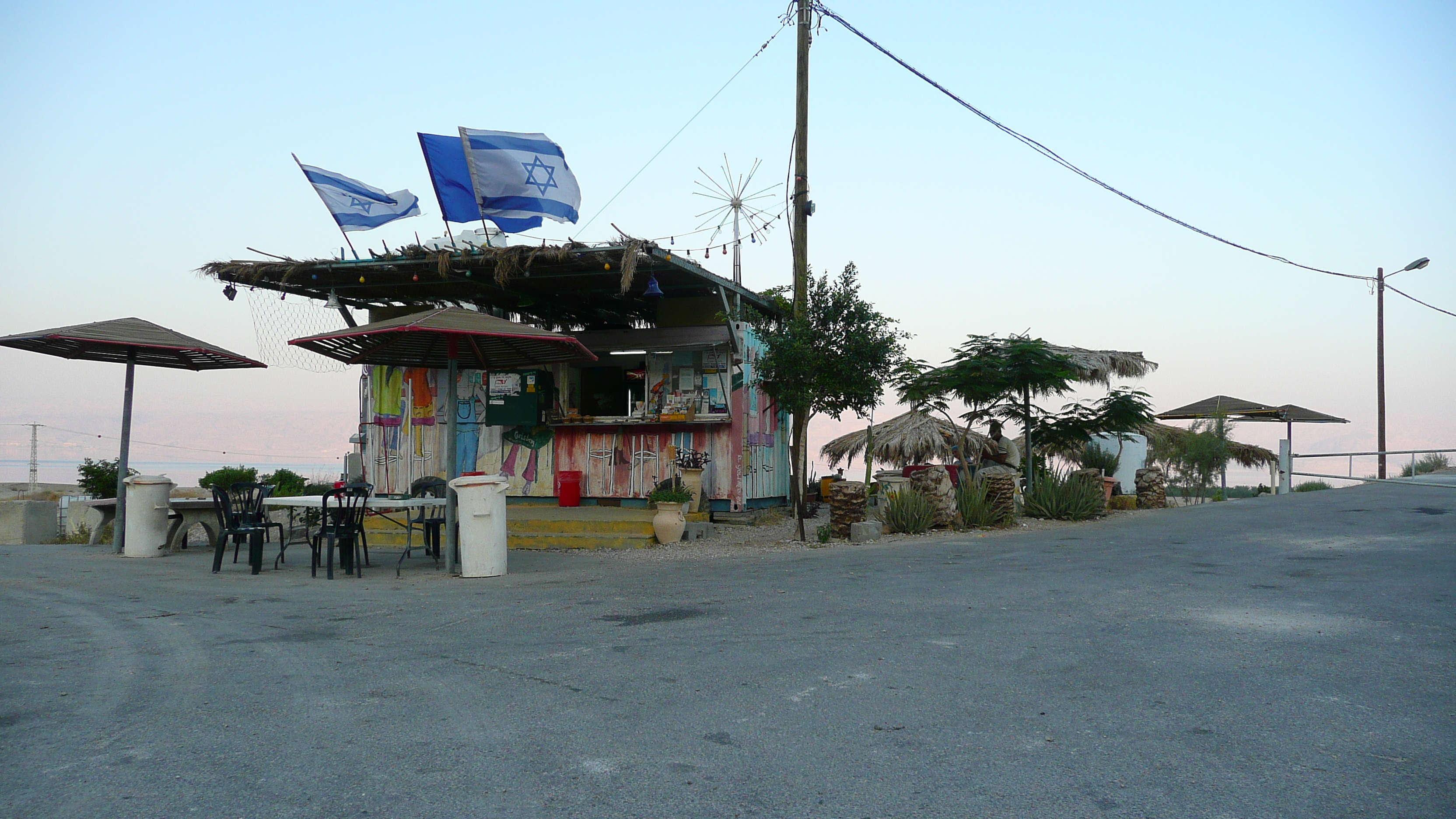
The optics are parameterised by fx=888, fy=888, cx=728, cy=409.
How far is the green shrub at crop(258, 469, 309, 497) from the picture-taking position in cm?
1521

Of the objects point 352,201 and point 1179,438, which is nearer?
point 352,201

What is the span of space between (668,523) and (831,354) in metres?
3.16

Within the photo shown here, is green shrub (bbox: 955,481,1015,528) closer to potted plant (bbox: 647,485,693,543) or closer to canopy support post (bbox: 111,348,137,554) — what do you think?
potted plant (bbox: 647,485,693,543)

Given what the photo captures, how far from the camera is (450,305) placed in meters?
16.2

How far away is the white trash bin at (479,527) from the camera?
8914 mm

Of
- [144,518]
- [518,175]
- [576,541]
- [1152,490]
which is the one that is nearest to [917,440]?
[1152,490]

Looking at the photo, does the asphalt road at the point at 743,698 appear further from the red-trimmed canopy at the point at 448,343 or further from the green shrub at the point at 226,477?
the green shrub at the point at 226,477

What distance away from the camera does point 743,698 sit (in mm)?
4305

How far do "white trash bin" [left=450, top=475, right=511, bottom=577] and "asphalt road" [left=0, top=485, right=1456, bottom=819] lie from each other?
2.54ft

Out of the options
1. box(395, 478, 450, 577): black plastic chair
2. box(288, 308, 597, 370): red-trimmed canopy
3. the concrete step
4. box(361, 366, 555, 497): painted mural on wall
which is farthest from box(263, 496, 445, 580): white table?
box(361, 366, 555, 497): painted mural on wall

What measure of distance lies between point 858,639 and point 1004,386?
11.5 meters

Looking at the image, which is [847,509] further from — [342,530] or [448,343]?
[342,530]

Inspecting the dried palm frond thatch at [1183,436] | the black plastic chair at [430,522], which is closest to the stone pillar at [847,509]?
the black plastic chair at [430,522]

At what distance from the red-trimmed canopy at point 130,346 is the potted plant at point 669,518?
5.52 metres
